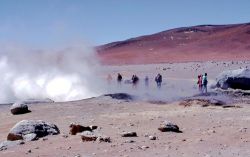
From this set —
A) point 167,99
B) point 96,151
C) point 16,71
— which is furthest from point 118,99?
point 16,71

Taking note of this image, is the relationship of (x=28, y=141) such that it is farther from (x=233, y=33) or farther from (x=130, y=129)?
(x=233, y=33)

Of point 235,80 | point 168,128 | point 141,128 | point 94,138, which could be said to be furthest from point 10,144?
point 235,80

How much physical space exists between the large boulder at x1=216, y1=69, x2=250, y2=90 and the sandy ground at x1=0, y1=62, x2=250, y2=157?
4.98 metres

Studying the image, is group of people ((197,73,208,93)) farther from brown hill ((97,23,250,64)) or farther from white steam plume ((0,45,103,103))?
brown hill ((97,23,250,64))

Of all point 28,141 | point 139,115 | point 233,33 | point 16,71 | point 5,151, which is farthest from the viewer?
point 233,33

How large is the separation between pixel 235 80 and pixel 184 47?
3715cm

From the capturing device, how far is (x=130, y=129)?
12.5 metres

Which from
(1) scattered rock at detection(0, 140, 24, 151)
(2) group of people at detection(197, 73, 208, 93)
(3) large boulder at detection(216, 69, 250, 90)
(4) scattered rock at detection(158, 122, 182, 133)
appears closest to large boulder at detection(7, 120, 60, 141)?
(1) scattered rock at detection(0, 140, 24, 151)

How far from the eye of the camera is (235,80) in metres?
23.6

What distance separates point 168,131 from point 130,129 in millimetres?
1099

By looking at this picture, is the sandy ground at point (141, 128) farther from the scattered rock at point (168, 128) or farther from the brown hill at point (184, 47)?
the brown hill at point (184, 47)

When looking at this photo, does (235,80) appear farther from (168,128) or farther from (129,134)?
(129,134)

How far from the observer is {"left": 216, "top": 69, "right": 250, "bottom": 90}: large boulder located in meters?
23.3

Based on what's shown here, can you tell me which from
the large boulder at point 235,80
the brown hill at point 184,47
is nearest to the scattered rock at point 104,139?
the large boulder at point 235,80
